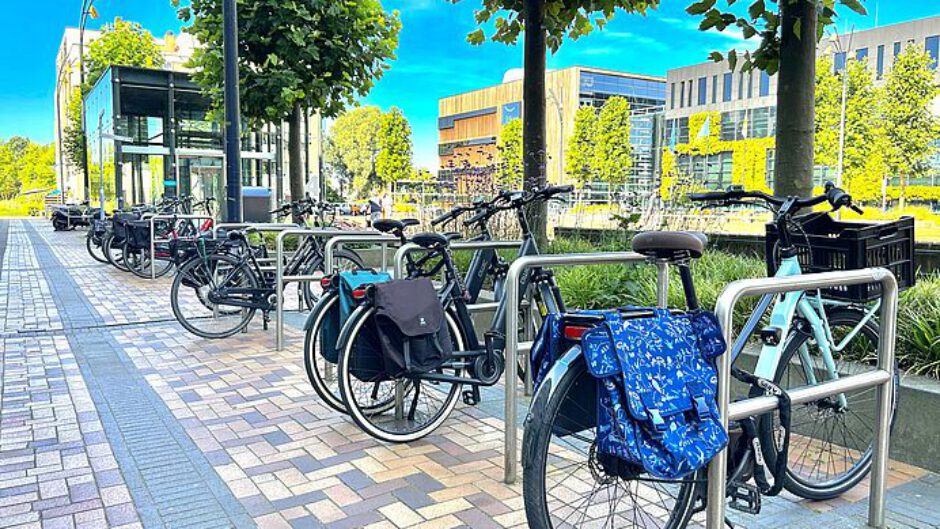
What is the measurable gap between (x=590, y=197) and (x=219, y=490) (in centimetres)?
737

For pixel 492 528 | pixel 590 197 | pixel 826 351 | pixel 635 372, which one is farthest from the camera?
pixel 590 197

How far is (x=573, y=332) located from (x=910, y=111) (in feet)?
105

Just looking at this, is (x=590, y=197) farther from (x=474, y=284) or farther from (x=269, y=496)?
(x=269, y=496)

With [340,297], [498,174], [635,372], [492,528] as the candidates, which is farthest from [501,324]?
[498,174]

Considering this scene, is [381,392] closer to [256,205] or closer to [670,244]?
[670,244]

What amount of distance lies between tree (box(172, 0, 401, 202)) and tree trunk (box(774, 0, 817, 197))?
327 inches

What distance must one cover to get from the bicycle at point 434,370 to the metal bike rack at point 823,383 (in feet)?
5.25

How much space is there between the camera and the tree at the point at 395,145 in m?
71.0

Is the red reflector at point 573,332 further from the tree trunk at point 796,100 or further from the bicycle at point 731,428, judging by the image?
the tree trunk at point 796,100

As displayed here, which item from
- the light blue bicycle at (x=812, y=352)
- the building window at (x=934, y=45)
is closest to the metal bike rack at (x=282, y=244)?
the light blue bicycle at (x=812, y=352)

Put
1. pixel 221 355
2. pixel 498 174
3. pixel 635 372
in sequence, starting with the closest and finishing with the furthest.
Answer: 1. pixel 635 372
2. pixel 221 355
3. pixel 498 174

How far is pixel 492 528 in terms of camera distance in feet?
9.94

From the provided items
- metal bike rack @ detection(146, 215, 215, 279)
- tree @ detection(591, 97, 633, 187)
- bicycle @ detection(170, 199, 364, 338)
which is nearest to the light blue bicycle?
bicycle @ detection(170, 199, 364, 338)

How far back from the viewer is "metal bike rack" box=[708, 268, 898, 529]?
92.2 inches
